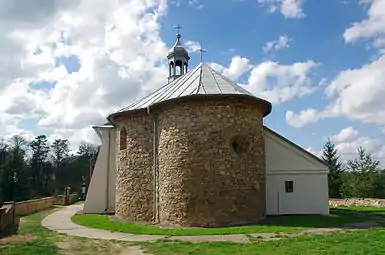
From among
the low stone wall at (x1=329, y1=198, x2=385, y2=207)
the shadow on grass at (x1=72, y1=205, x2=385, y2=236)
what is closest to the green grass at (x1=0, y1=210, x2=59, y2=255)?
the shadow on grass at (x1=72, y1=205, x2=385, y2=236)

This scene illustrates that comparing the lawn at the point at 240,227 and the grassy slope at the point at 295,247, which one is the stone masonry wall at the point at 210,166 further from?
the grassy slope at the point at 295,247

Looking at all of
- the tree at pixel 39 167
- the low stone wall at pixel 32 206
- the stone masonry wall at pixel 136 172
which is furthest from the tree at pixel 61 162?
the stone masonry wall at pixel 136 172

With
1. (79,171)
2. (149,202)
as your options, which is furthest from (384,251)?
(79,171)

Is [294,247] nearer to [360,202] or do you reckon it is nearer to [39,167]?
[360,202]

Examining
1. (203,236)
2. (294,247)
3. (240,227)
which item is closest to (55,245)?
(203,236)

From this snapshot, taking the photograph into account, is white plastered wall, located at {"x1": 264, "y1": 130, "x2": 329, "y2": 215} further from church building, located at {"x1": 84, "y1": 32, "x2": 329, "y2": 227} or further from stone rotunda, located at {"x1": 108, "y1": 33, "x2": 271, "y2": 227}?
stone rotunda, located at {"x1": 108, "y1": 33, "x2": 271, "y2": 227}

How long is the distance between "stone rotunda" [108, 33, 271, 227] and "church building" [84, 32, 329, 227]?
39mm

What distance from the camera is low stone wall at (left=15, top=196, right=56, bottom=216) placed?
2225cm

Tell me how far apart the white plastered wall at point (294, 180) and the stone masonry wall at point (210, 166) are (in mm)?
3174

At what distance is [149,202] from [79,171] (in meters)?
53.7

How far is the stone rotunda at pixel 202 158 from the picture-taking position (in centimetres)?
1467

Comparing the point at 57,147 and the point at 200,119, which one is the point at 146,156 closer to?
the point at 200,119

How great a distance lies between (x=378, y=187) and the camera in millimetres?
31641

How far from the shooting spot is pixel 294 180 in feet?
62.8
